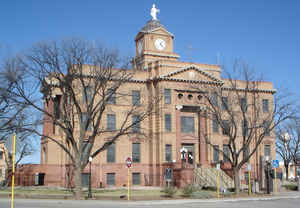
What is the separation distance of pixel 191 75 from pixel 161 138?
841 centimetres

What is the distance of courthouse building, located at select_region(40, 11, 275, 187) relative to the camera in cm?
4722

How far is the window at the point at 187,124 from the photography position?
166ft

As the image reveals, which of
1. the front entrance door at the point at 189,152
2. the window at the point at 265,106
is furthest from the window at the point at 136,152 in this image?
the window at the point at 265,106

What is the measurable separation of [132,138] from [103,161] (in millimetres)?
4345

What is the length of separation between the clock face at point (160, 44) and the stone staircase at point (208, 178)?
18680 millimetres

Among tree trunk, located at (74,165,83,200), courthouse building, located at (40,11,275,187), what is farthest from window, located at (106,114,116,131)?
tree trunk, located at (74,165,83,200)

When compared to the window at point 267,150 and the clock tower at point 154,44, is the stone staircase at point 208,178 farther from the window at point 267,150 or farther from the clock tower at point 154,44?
the clock tower at point 154,44

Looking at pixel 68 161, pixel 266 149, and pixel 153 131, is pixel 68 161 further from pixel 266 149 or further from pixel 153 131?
pixel 266 149

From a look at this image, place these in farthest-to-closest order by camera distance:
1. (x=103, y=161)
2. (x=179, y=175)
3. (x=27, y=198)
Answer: (x=103, y=161), (x=179, y=175), (x=27, y=198)

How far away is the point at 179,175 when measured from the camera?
4469 centimetres

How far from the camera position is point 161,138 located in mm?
48156

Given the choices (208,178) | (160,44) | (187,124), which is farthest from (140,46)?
(208,178)

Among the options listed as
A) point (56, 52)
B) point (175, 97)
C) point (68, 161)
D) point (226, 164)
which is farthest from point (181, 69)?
point (56, 52)

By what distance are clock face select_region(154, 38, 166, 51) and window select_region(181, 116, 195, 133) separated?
11.7 metres
